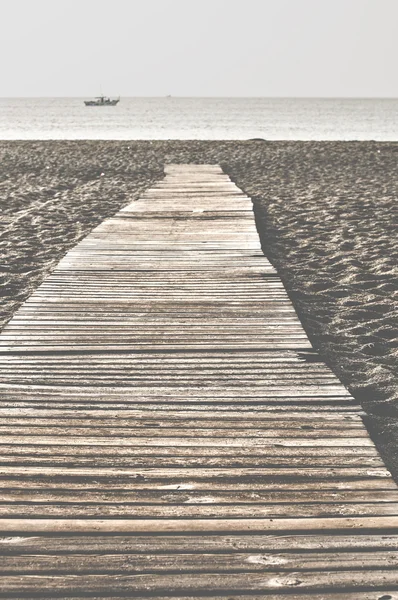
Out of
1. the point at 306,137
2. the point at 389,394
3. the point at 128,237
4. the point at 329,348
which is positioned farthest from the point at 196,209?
the point at 306,137

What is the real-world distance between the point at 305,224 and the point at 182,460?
6618 mm

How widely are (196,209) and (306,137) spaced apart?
3783 cm

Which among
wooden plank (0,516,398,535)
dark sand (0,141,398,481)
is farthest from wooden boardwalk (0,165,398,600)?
dark sand (0,141,398,481)

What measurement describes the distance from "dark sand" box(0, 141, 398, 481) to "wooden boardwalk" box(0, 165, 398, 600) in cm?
52

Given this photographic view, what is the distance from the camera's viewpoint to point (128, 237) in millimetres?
6875

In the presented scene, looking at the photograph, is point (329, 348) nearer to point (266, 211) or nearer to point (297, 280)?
point (297, 280)

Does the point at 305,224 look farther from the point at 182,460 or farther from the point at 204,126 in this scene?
the point at 204,126

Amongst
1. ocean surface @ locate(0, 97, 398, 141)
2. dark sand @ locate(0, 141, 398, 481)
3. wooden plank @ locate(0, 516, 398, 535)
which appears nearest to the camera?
wooden plank @ locate(0, 516, 398, 535)

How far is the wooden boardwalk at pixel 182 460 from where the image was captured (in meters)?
1.96

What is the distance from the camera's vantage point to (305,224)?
8.80 m

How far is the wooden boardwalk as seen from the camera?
1962 millimetres

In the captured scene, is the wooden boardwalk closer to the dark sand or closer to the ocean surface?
the dark sand

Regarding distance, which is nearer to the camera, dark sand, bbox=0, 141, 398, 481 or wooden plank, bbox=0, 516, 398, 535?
wooden plank, bbox=0, 516, 398, 535

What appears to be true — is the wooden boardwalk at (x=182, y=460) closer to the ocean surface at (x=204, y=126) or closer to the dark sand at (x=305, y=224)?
the dark sand at (x=305, y=224)
